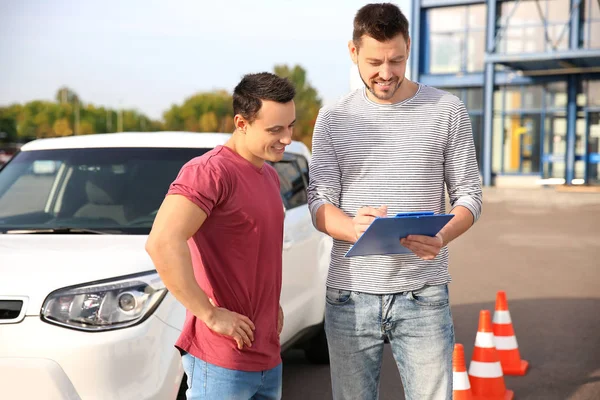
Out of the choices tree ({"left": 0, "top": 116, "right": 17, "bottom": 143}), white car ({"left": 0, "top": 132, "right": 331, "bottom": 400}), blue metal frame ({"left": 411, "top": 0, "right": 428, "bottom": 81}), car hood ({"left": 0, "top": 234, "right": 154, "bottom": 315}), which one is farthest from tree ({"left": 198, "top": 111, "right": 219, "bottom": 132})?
car hood ({"left": 0, "top": 234, "right": 154, "bottom": 315})

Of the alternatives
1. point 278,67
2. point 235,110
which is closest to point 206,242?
point 235,110

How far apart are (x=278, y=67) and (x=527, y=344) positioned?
11372cm

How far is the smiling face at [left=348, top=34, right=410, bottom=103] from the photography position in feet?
9.55

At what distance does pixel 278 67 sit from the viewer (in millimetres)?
118750

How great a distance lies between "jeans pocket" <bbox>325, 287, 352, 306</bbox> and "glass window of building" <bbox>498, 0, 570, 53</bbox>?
94.8 ft

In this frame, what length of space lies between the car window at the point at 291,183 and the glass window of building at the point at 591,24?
27.0 m

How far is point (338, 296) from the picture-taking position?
312 cm

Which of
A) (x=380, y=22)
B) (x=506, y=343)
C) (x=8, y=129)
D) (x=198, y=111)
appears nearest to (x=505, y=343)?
(x=506, y=343)

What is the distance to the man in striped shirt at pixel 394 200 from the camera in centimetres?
304

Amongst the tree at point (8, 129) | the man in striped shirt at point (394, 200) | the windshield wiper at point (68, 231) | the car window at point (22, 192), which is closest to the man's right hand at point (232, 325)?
the man in striped shirt at point (394, 200)

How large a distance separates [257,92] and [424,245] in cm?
80

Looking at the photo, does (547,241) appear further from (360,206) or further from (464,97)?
(464,97)

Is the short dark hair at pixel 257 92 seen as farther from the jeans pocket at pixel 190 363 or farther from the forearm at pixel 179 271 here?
the jeans pocket at pixel 190 363

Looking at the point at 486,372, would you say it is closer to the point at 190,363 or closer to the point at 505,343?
the point at 505,343
